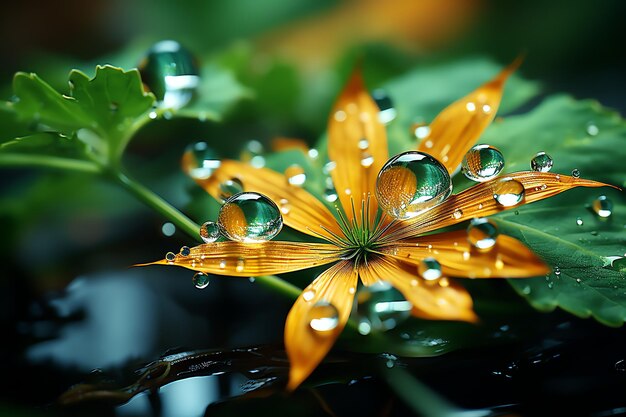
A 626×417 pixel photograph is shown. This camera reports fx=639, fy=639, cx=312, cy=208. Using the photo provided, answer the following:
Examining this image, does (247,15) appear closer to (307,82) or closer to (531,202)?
(307,82)

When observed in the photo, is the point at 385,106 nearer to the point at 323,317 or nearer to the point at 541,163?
the point at 541,163

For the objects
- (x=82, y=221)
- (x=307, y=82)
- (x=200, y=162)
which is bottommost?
(x=200, y=162)

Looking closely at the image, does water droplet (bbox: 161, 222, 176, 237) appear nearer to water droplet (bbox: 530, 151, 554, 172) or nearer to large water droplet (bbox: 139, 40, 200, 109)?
large water droplet (bbox: 139, 40, 200, 109)

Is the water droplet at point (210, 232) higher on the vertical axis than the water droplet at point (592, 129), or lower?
lower

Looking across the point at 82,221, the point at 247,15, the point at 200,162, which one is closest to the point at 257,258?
the point at 200,162

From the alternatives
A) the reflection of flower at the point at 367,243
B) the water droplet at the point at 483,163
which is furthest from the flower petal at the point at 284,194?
the water droplet at the point at 483,163

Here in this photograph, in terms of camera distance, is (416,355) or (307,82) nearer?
(416,355)

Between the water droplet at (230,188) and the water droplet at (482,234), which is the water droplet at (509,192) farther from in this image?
the water droplet at (230,188)
